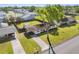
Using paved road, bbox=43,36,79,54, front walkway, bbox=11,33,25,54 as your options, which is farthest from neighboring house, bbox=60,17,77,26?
front walkway, bbox=11,33,25,54

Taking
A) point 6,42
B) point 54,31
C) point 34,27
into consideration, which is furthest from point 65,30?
point 6,42

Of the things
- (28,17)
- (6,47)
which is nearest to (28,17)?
(28,17)

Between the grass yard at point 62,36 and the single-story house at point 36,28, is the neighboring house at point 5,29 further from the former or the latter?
the grass yard at point 62,36

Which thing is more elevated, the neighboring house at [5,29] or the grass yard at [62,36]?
the neighboring house at [5,29]

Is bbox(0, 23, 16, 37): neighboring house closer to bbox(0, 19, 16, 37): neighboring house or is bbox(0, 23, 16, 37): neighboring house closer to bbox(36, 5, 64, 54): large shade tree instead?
bbox(0, 19, 16, 37): neighboring house

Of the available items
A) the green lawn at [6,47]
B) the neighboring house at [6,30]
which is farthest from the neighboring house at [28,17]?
the green lawn at [6,47]

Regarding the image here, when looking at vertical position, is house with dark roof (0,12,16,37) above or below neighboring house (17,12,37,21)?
below

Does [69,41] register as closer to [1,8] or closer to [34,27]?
[34,27]

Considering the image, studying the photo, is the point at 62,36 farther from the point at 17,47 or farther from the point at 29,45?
the point at 17,47
